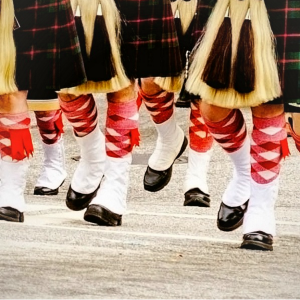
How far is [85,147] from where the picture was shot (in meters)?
3.38

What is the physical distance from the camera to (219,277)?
8.48ft

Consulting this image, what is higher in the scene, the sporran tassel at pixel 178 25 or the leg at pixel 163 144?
the sporran tassel at pixel 178 25

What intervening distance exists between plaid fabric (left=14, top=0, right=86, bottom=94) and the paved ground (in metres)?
0.37

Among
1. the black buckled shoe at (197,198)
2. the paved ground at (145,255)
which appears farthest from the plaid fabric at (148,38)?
the black buckled shoe at (197,198)

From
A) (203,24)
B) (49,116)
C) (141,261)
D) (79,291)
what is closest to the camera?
(79,291)

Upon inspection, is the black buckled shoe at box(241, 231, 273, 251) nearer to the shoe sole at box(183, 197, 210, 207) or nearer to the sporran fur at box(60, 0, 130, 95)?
the sporran fur at box(60, 0, 130, 95)

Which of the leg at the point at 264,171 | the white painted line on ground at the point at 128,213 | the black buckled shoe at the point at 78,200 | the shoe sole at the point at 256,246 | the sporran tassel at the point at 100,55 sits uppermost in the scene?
the sporran tassel at the point at 100,55

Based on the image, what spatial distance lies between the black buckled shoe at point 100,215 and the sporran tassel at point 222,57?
463 millimetres

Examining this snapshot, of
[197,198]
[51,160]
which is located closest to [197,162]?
[197,198]

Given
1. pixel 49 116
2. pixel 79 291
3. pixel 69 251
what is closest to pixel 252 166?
pixel 69 251

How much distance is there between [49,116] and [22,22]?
56 cm

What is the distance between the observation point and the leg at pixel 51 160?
3.74 metres

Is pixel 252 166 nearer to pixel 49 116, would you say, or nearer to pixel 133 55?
pixel 133 55

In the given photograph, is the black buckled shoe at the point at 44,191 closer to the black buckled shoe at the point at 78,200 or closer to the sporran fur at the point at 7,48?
the black buckled shoe at the point at 78,200
